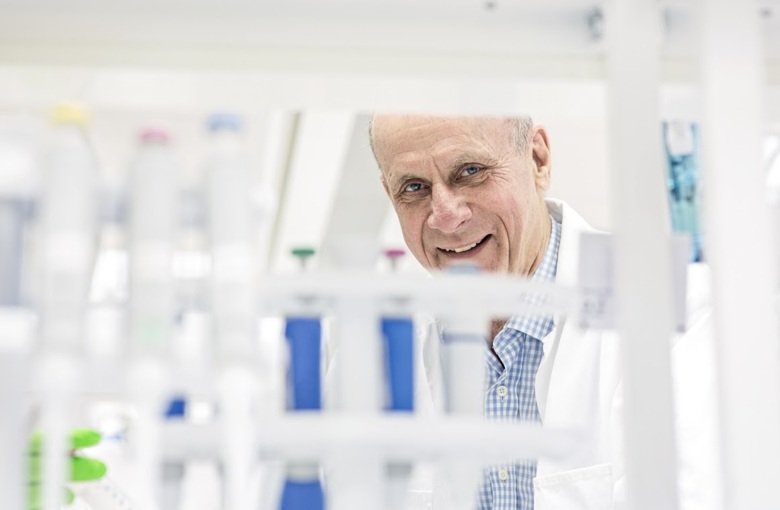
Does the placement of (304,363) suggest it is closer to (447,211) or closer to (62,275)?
(62,275)

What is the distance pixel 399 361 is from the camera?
2.63ft

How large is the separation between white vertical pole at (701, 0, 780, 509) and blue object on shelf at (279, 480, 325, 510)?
305 mm

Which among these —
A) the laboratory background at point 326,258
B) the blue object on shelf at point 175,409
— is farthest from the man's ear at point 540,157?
the blue object on shelf at point 175,409

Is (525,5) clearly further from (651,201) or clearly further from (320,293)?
(320,293)

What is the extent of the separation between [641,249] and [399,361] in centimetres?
22

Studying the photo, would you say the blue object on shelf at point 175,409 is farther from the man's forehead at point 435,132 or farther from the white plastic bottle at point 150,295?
the man's forehead at point 435,132

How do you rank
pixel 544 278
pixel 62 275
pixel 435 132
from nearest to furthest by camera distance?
pixel 62 275
pixel 435 132
pixel 544 278

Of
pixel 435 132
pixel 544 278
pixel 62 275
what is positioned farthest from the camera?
pixel 544 278

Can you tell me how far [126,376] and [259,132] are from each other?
1.84m

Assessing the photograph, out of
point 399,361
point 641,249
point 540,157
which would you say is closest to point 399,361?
point 399,361

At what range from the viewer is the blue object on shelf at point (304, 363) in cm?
79

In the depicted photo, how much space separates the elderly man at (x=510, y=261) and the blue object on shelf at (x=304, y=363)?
864 mm

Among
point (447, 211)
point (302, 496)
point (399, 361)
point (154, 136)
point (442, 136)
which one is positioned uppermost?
point (442, 136)

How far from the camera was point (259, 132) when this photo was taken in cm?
253
